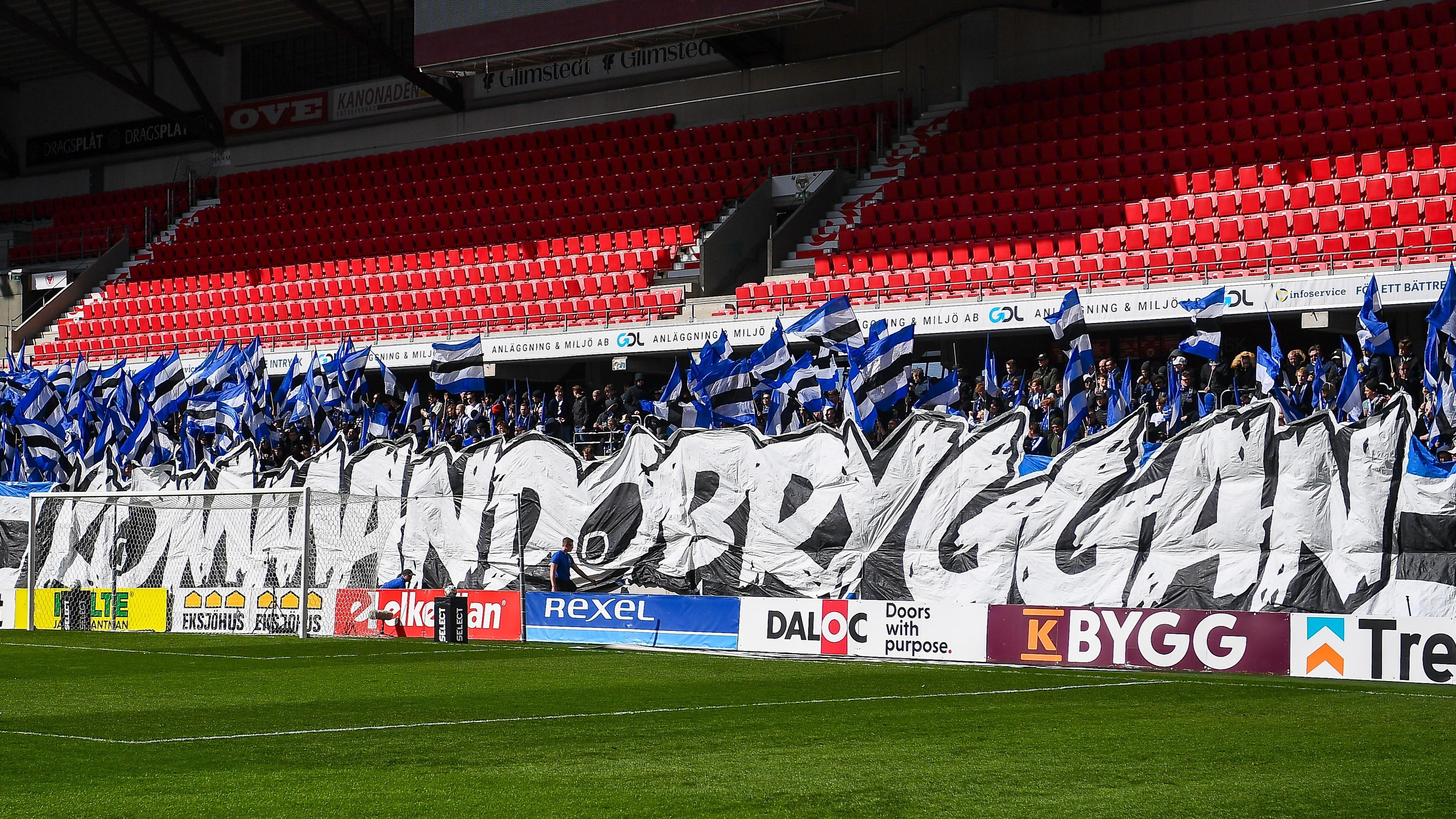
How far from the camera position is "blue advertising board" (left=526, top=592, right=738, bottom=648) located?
21.3m

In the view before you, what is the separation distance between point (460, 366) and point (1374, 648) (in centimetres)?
1762

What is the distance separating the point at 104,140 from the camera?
173 ft

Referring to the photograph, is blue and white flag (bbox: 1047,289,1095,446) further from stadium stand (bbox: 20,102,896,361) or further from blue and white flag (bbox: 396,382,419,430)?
blue and white flag (bbox: 396,382,419,430)

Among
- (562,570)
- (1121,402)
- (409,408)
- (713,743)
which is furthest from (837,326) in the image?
(713,743)

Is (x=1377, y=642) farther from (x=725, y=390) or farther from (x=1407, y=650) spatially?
(x=725, y=390)

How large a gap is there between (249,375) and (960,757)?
2230cm

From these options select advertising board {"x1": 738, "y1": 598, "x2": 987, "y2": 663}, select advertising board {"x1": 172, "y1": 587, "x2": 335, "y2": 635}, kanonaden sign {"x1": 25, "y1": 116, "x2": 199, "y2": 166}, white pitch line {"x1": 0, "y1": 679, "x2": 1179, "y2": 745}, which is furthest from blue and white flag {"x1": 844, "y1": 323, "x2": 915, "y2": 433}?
kanonaden sign {"x1": 25, "y1": 116, "x2": 199, "y2": 166}

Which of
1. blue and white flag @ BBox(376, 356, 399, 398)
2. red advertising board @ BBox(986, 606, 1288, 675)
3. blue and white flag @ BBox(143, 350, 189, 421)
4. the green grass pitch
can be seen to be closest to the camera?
the green grass pitch

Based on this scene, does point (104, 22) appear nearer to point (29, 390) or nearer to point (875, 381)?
point (29, 390)

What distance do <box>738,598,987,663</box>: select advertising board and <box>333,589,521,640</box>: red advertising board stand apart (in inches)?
157

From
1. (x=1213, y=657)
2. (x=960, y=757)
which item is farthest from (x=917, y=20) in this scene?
(x=960, y=757)

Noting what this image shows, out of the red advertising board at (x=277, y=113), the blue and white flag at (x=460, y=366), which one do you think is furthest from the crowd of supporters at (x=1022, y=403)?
the red advertising board at (x=277, y=113)

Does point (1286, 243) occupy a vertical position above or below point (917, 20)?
below

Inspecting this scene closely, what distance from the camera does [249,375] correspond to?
2988 centimetres
